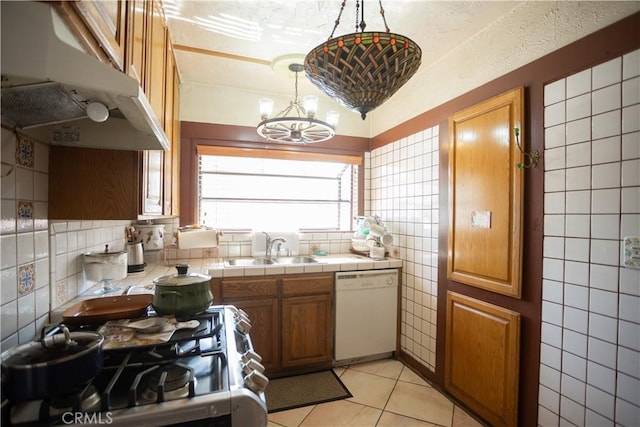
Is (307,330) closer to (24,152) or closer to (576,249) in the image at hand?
(576,249)

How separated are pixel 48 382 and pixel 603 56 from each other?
223cm

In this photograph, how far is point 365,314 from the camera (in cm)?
258

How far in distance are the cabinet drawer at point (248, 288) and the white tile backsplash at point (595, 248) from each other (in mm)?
1729

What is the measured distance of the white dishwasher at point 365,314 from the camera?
2518mm

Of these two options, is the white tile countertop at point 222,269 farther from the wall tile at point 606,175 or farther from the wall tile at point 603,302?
the wall tile at point 606,175

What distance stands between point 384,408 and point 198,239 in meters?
1.89

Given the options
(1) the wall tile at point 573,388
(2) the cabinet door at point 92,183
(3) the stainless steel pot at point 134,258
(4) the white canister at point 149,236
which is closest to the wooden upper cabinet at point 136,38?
(2) the cabinet door at point 92,183

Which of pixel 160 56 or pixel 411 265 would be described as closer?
pixel 160 56

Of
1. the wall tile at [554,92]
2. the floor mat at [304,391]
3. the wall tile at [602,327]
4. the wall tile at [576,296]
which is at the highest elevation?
the wall tile at [554,92]

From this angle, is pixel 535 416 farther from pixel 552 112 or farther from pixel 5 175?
pixel 5 175

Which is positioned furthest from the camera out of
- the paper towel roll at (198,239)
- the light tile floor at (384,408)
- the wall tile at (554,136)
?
the paper towel roll at (198,239)

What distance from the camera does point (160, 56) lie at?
1628 millimetres

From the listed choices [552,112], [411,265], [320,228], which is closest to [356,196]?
[320,228]

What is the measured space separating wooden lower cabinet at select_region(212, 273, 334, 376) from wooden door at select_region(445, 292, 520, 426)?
94 centimetres
